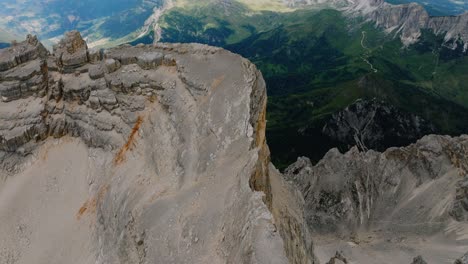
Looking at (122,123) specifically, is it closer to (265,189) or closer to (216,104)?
(216,104)

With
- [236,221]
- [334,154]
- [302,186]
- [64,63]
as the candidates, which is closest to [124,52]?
[64,63]

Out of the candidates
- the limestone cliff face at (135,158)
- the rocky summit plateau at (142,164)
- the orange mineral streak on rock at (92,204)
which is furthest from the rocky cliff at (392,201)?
the orange mineral streak on rock at (92,204)

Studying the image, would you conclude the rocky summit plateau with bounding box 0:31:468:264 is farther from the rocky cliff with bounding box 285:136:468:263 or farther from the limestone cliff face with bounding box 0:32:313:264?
the rocky cliff with bounding box 285:136:468:263

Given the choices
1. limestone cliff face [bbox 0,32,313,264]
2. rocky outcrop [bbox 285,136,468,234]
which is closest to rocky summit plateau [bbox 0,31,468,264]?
limestone cliff face [bbox 0,32,313,264]

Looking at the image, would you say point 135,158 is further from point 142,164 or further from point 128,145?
point 128,145

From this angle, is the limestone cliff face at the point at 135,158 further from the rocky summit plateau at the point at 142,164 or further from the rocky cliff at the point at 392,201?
the rocky cliff at the point at 392,201
